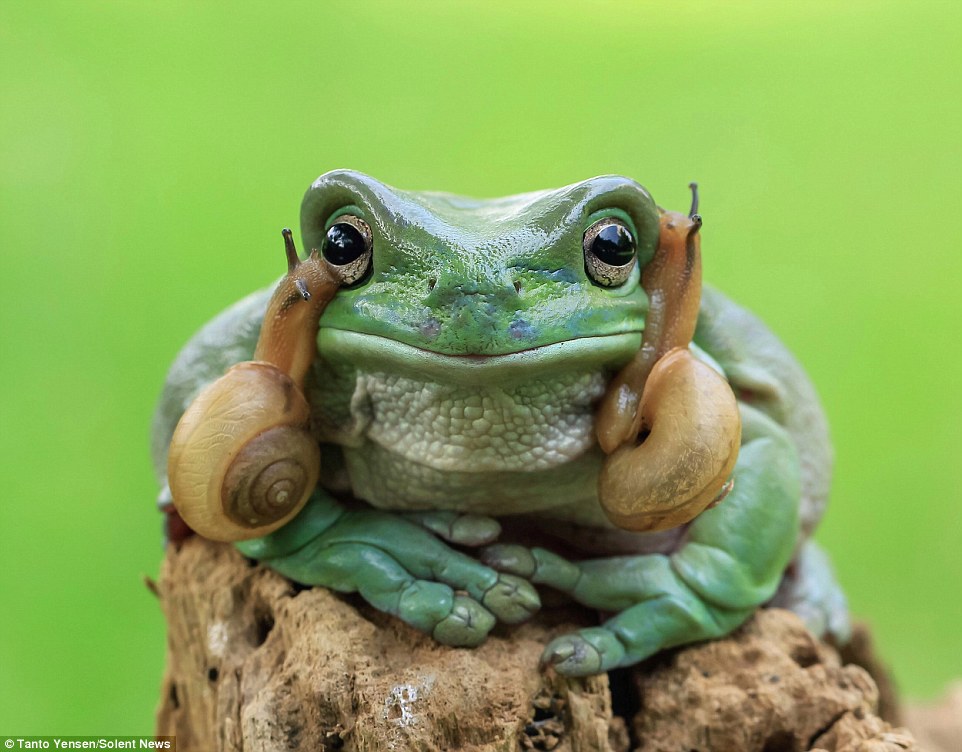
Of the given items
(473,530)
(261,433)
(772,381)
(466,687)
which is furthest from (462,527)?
(772,381)

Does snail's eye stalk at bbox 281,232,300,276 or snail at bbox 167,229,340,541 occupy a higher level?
snail's eye stalk at bbox 281,232,300,276

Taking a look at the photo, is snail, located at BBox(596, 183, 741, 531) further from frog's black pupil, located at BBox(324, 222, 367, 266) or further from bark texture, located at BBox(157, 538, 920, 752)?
frog's black pupil, located at BBox(324, 222, 367, 266)

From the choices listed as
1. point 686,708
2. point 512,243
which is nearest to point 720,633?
point 686,708

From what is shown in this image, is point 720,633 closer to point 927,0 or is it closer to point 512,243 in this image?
point 512,243

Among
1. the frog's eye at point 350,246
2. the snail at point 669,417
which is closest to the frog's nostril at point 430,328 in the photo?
the frog's eye at point 350,246

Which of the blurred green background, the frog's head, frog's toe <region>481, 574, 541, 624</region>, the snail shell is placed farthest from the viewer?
the blurred green background

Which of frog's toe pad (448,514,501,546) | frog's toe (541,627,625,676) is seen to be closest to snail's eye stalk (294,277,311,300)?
frog's toe pad (448,514,501,546)

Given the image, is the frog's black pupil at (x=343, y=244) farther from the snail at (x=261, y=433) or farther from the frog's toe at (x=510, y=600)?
the frog's toe at (x=510, y=600)

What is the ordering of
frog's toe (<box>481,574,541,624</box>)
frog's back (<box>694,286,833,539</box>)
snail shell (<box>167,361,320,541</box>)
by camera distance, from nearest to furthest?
snail shell (<box>167,361,320,541</box>)
frog's toe (<box>481,574,541,624</box>)
frog's back (<box>694,286,833,539</box>)
